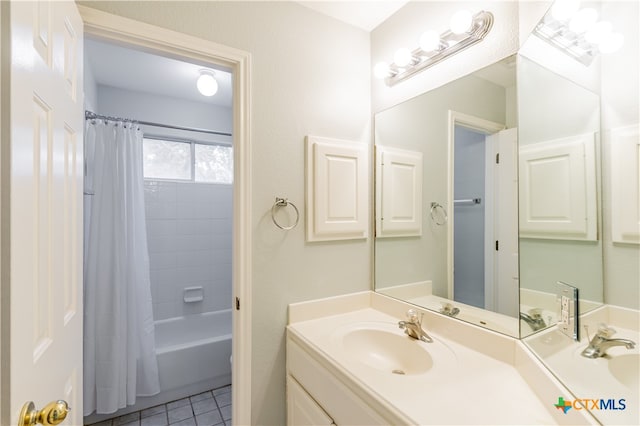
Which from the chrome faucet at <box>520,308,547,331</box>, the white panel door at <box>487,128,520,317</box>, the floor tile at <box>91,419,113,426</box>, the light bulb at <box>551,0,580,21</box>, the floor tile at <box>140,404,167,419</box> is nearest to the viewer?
the light bulb at <box>551,0,580,21</box>

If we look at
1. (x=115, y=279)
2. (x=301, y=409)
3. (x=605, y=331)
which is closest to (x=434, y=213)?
(x=605, y=331)

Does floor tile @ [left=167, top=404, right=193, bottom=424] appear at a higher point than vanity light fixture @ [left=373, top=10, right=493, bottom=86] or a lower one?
lower

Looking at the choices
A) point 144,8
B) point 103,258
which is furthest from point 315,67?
point 103,258

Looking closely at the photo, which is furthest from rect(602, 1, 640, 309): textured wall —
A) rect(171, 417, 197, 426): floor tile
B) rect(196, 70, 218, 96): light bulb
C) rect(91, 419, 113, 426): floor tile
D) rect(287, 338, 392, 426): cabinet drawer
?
rect(91, 419, 113, 426): floor tile

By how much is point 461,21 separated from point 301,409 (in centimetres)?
173

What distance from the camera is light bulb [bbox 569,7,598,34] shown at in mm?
712

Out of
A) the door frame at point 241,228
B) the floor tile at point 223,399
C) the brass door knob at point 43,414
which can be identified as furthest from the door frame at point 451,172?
the floor tile at point 223,399

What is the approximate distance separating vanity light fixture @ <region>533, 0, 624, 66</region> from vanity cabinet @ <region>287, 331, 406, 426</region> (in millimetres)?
1029

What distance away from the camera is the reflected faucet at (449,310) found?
1246mm

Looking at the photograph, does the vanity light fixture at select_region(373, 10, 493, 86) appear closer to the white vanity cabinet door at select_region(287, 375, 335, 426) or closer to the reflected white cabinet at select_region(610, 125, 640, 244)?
the reflected white cabinet at select_region(610, 125, 640, 244)

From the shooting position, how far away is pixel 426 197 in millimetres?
1434

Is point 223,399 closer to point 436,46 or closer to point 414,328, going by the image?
point 414,328

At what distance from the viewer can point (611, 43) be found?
0.65m

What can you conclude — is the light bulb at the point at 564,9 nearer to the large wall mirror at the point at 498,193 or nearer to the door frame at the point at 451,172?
the large wall mirror at the point at 498,193
